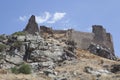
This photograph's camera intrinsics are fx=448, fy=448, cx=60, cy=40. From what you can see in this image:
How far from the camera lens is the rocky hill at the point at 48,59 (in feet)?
163

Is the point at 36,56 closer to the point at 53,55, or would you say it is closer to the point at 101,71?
the point at 53,55

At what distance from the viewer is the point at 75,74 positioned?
50625 mm

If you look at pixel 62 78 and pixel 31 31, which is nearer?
pixel 62 78

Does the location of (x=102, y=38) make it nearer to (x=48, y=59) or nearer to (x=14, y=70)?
(x=48, y=59)

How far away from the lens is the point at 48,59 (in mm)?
56875

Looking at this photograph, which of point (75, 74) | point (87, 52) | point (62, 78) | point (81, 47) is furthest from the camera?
point (81, 47)

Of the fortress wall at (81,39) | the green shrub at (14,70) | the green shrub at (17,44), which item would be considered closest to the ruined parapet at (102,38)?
the fortress wall at (81,39)

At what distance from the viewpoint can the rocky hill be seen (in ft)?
163

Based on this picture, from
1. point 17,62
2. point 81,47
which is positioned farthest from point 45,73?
point 81,47

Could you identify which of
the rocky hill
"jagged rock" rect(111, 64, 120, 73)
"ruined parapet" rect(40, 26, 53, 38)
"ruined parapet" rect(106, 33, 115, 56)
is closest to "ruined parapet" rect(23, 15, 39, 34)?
the rocky hill

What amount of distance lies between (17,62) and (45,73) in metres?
6.82

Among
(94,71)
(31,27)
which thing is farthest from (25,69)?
(31,27)

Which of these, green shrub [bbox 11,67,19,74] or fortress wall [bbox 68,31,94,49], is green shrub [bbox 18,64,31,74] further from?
fortress wall [bbox 68,31,94,49]

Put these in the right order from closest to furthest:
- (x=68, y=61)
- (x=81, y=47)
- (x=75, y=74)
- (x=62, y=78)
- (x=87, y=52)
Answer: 1. (x=62, y=78)
2. (x=75, y=74)
3. (x=68, y=61)
4. (x=87, y=52)
5. (x=81, y=47)
